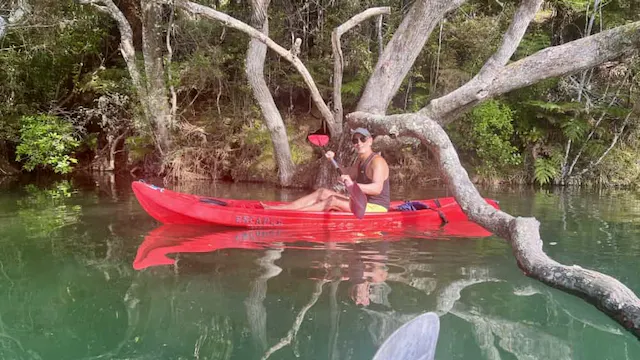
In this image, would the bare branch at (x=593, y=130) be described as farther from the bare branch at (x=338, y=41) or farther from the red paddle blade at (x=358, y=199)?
the red paddle blade at (x=358, y=199)

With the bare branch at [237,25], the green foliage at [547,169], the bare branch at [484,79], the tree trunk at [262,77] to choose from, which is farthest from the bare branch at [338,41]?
the green foliage at [547,169]

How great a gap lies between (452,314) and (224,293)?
5.83 feet

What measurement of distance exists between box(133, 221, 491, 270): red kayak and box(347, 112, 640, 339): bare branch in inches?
46.9

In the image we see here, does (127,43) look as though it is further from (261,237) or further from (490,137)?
(490,137)

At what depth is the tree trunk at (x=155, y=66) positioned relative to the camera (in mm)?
11219

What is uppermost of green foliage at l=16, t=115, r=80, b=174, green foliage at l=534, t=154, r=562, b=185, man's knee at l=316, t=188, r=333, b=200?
green foliage at l=16, t=115, r=80, b=174

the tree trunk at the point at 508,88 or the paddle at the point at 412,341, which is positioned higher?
the tree trunk at the point at 508,88

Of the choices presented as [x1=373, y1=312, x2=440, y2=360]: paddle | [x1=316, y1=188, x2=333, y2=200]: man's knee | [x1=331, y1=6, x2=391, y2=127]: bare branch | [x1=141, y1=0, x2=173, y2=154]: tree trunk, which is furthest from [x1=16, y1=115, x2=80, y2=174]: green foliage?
[x1=373, y1=312, x2=440, y2=360]: paddle

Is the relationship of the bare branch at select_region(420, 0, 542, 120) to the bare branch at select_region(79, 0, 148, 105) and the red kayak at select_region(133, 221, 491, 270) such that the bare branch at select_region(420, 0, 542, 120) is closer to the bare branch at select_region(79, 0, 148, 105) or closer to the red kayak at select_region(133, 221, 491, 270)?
the red kayak at select_region(133, 221, 491, 270)

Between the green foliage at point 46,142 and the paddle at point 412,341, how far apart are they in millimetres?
9312

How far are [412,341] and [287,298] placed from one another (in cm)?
202

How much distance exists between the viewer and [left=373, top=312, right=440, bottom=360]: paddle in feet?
6.48

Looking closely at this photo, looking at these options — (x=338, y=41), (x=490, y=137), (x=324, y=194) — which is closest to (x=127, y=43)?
(x=338, y=41)

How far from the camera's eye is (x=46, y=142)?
10188 millimetres
